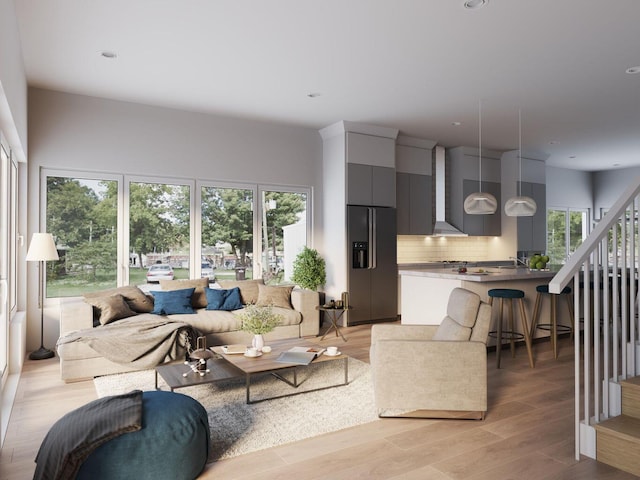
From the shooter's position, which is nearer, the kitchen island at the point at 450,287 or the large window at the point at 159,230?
the kitchen island at the point at 450,287

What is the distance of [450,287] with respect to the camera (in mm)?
5434

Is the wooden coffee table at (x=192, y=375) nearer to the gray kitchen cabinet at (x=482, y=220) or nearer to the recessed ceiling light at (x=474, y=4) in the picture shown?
the recessed ceiling light at (x=474, y=4)

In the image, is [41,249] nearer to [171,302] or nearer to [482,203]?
[171,302]

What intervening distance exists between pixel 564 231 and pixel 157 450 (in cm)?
1095

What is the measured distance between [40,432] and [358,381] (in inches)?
97.8

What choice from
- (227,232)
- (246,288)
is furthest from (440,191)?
(246,288)

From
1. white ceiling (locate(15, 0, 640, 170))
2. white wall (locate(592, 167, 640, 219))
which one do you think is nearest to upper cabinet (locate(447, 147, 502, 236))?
white ceiling (locate(15, 0, 640, 170))

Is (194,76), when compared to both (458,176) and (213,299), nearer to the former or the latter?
(213,299)

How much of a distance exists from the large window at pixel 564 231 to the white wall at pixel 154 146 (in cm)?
621

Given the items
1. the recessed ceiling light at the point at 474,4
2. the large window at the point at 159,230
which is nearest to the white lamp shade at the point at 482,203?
the recessed ceiling light at the point at 474,4

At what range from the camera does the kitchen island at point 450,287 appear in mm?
5289

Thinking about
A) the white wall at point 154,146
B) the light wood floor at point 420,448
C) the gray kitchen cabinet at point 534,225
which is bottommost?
the light wood floor at point 420,448

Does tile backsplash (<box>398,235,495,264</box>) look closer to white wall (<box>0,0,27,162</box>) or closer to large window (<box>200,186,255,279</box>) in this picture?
large window (<box>200,186,255,279</box>)

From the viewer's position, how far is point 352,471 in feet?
8.66
